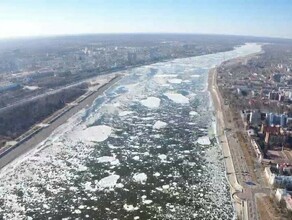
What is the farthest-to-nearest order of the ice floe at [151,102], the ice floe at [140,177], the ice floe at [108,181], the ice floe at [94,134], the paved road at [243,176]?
1. the ice floe at [151,102]
2. the ice floe at [94,134]
3. the ice floe at [140,177]
4. the ice floe at [108,181]
5. the paved road at [243,176]

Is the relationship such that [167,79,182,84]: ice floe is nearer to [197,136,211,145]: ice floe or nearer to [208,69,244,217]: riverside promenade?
[208,69,244,217]: riverside promenade

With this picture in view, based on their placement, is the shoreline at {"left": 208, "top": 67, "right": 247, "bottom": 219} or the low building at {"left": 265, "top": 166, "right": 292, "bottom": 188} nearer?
the shoreline at {"left": 208, "top": 67, "right": 247, "bottom": 219}

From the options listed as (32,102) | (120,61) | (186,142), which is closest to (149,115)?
(186,142)

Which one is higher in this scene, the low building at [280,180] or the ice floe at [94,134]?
the low building at [280,180]

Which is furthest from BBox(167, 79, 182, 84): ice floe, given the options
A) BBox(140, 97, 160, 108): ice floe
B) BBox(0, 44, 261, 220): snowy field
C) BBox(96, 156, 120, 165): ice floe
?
BBox(96, 156, 120, 165): ice floe

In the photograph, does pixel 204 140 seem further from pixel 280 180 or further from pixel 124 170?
pixel 280 180

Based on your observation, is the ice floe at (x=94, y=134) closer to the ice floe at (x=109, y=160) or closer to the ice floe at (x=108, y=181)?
the ice floe at (x=109, y=160)

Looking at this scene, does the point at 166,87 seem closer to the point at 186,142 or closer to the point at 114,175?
the point at 186,142

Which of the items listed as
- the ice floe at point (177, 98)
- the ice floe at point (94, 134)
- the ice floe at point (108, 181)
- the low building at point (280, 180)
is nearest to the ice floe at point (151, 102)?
the ice floe at point (177, 98)
